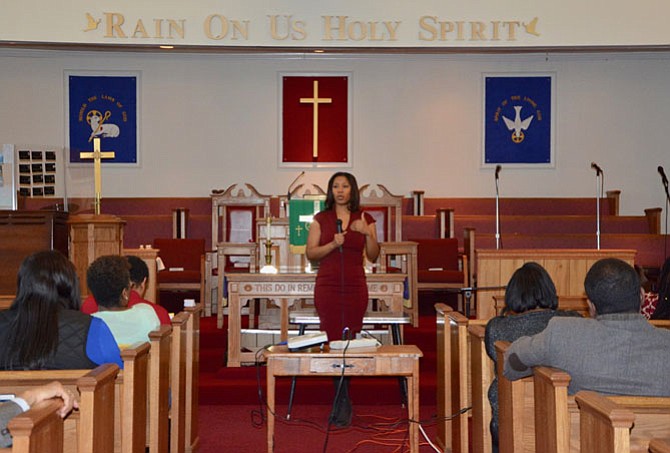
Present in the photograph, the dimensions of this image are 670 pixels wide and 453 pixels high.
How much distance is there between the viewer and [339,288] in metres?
5.41

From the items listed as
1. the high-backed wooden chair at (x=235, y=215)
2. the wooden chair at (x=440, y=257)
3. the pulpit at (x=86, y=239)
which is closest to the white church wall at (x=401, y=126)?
the high-backed wooden chair at (x=235, y=215)

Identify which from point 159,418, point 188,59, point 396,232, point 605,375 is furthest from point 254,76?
point 605,375

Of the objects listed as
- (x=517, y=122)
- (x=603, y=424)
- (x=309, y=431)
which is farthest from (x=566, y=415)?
(x=517, y=122)

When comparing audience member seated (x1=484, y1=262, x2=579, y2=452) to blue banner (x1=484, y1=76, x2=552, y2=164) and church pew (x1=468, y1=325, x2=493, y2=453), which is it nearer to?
church pew (x1=468, y1=325, x2=493, y2=453)

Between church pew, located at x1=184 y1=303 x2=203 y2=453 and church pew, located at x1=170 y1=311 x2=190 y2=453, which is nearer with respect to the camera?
church pew, located at x1=170 y1=311 x2=190 y2=453

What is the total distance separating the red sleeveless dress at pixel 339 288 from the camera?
538cm

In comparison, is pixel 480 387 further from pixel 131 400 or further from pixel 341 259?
pixel 131 400

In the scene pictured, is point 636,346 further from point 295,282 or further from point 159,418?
point 295,282

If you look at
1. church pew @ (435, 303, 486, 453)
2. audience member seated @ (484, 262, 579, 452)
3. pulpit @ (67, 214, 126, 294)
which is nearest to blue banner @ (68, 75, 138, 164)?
pulpit @ (67, 214, 126, 294)

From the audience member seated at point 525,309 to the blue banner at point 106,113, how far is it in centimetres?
891

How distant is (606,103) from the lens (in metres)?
12.3

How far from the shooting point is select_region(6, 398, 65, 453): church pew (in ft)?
7.39

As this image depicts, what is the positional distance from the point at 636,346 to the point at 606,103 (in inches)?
393

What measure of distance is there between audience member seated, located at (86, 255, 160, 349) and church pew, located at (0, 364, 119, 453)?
96 centimetres
